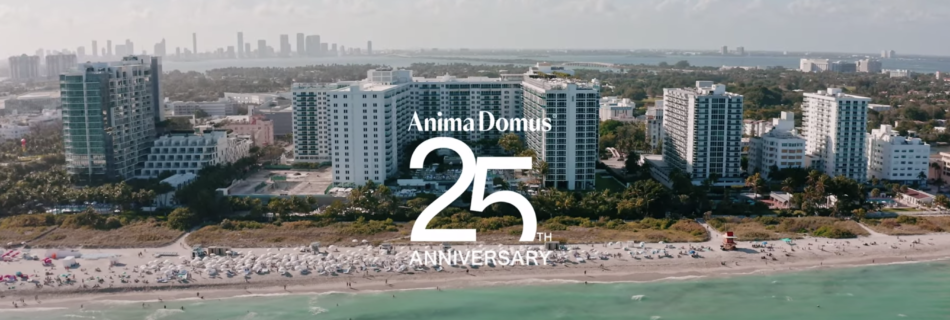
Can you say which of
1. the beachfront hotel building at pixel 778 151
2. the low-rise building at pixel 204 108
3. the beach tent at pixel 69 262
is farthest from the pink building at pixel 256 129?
the beachfront hotel building at pixel 778 151

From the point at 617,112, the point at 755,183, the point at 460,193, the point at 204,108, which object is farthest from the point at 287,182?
the point at 204,108

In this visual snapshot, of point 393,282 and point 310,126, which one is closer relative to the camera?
point 393,282

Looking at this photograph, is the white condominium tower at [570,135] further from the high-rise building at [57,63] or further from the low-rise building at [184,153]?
the high-rise building at [57,63]

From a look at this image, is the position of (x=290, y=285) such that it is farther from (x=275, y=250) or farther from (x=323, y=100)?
(x=323, y=100)

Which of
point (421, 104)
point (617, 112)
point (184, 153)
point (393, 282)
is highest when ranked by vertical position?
point (421, 104)

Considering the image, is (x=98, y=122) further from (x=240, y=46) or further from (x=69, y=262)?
(x=240, y=46)

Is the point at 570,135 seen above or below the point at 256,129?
above
